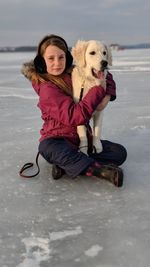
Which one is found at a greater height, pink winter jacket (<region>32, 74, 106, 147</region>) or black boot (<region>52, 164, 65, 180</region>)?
pink winter jacket (<region>32, 74, 106, 147</region>)

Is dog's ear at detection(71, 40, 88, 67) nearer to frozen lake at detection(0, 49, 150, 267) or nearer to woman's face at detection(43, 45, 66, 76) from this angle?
woman's face at detection(43, 45, 66, 76)

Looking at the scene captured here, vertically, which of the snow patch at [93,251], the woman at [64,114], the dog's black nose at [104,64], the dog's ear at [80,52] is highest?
the dog's ear at [80,52]

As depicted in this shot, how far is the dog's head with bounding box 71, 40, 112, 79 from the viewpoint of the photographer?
298 cm

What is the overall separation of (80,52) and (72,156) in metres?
0.78

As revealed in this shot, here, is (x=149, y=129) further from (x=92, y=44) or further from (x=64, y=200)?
(x=64, y=200)

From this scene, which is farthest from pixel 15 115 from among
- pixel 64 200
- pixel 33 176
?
pixel 64 200

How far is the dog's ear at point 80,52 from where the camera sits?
3.05 metres

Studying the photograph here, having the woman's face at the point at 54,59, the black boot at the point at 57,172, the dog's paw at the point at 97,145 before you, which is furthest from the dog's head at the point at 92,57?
the black boot at the point at 57,172

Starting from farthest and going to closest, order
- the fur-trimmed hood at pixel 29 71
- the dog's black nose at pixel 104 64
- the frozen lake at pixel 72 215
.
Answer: the fur-trimmed hood at pixel 29 71
the dog's black nose at pixel 104 64
the frozen lake at pixel 72 215

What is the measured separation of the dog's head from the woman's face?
128 mm

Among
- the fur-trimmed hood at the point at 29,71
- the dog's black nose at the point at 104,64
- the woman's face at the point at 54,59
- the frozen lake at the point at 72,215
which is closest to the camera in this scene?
the frozen lake at the point at 72,215

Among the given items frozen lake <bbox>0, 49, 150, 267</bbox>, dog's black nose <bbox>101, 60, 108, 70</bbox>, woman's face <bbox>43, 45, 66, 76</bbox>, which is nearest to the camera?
frozen lake <bbox>0, 49, 150, 267</bbox>

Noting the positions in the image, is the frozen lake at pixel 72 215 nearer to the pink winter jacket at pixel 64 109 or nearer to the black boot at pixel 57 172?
the black boot at pixel 57 172

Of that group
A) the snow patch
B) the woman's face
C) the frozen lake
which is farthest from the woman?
the snow patch
